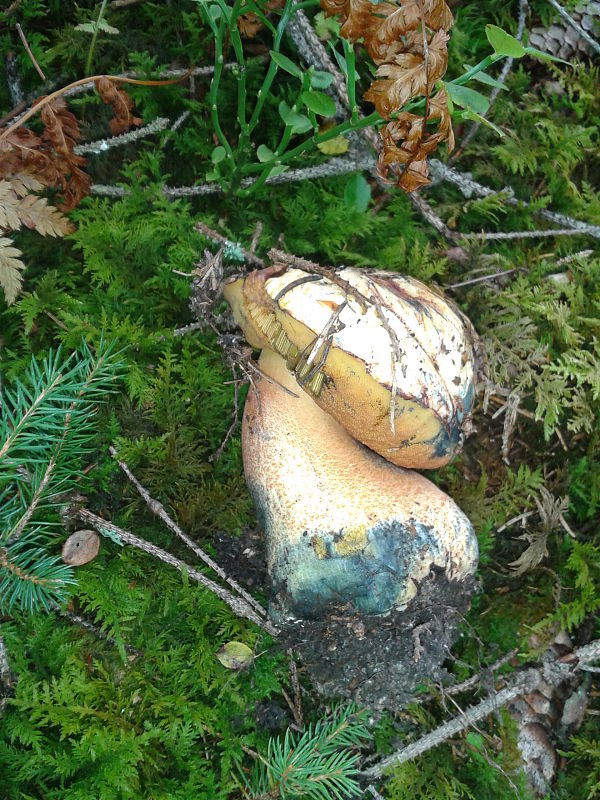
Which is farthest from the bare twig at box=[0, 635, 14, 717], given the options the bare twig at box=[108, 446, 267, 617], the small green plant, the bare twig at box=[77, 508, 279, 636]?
the small green plant

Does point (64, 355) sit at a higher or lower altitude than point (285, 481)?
higher

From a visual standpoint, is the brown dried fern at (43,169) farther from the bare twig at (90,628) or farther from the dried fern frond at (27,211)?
the bare twig at (90,628)

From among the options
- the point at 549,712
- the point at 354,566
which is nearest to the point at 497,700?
the point at 549,712

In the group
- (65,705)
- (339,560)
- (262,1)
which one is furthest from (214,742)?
(262,1)

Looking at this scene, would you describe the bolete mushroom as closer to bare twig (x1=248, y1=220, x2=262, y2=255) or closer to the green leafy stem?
bare twig (x1=248, y1=220, x2=262, y2=255)

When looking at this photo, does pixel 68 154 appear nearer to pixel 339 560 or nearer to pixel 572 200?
pixel 339 560
